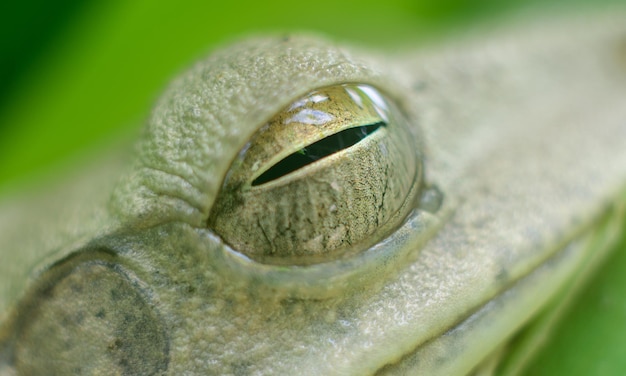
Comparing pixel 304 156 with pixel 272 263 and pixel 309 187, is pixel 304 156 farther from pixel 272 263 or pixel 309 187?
pixel 272 263

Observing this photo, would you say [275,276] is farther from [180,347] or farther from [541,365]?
[541,365]

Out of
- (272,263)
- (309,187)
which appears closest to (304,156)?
(309,187)

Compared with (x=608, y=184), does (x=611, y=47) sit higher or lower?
higher

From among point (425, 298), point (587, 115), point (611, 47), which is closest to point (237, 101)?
point (425, 298)

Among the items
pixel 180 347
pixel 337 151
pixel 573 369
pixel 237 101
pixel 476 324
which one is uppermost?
pixel 237 101

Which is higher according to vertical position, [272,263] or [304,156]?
[304,156]
